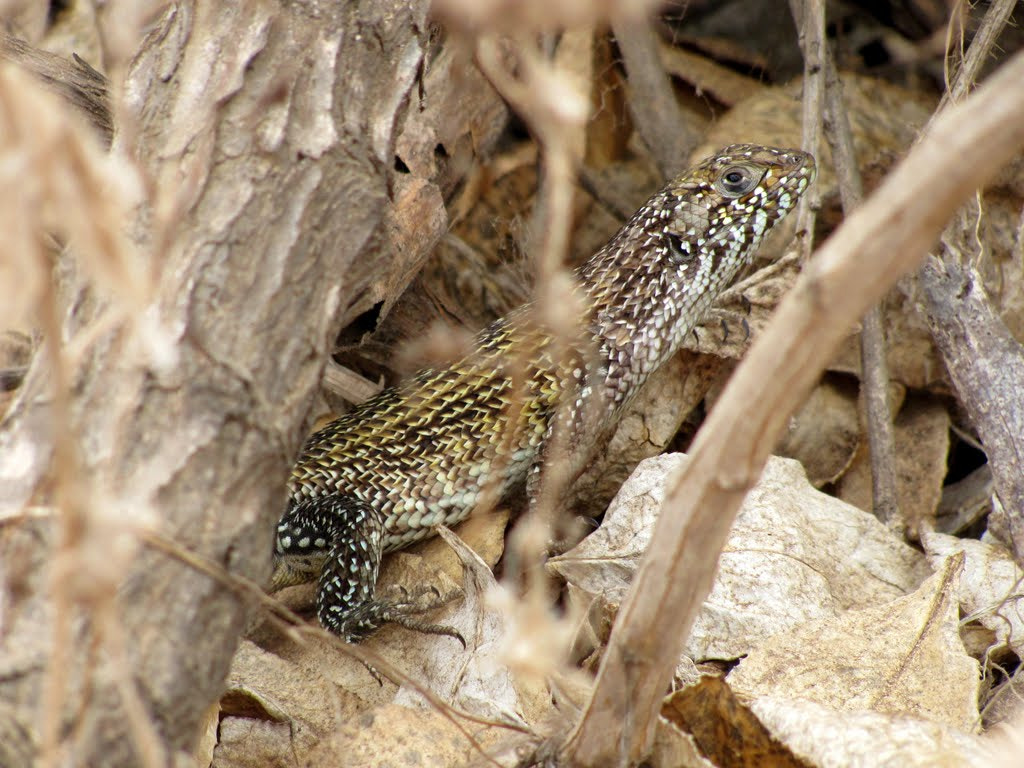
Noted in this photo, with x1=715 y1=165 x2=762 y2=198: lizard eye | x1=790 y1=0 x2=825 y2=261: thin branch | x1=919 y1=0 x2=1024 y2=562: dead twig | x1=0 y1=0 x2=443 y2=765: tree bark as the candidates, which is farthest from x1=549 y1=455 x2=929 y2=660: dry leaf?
x1=0 y1=0 x2=443 y2=765: tree bark

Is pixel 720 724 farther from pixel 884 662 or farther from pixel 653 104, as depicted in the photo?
pixel 653 104

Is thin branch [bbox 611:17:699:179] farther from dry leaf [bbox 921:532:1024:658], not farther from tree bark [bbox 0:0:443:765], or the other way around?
tree bark [bbox 0:0:443:765]

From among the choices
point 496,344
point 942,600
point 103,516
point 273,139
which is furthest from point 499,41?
point 103,516

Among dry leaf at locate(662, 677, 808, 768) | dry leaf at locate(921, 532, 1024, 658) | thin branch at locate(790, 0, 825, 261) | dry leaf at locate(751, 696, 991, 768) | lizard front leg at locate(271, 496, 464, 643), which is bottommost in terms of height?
lizard front leg at locate(271, 496, 464, 643)

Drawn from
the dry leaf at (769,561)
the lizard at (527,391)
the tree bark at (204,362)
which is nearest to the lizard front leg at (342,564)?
the lizard at (527,391)

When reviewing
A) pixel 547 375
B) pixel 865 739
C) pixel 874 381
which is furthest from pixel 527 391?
pixel 865 739

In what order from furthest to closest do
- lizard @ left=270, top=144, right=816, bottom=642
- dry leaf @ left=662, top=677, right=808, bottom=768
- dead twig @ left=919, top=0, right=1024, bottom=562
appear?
lizard @ left=270, top=144, right=816, bottom=642
dead twig @ left=919, top=0, right=1024, bottom=562
dry leaf @ left=662, top=677, right=808, bottom=768
